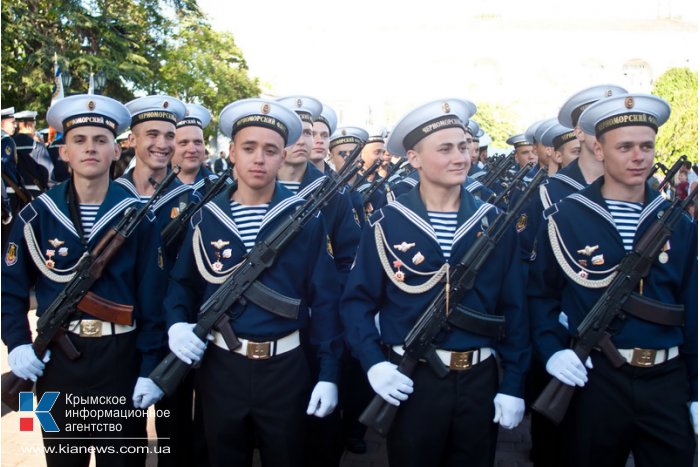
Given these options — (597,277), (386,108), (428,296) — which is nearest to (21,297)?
(428,296)

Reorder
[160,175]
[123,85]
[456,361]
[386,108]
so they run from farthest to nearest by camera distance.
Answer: [386,108]
[123,85]
[160,175]
[456,361]

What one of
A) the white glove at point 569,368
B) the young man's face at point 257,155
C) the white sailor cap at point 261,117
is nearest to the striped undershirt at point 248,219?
the young man's face at point 257,155

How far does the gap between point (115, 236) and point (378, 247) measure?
141cm

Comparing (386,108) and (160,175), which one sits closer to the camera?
(160,175)

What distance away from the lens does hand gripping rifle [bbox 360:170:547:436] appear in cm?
313

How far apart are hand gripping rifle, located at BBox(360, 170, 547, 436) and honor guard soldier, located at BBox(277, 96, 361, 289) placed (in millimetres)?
1362

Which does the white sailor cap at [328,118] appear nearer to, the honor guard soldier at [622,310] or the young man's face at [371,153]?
the young man's face at [371,153]

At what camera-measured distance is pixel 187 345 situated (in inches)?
131

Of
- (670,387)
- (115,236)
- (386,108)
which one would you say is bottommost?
(670,387)

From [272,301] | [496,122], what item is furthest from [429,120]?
[496,122]

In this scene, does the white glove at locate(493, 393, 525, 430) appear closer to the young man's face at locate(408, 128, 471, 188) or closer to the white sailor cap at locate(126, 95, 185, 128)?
the young man's face at locate(408, 128, 471, 188)

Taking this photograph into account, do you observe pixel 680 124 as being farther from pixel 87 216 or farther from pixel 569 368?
pixel 87 216

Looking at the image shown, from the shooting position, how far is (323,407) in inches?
130

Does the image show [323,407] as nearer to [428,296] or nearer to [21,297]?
[428,296]
